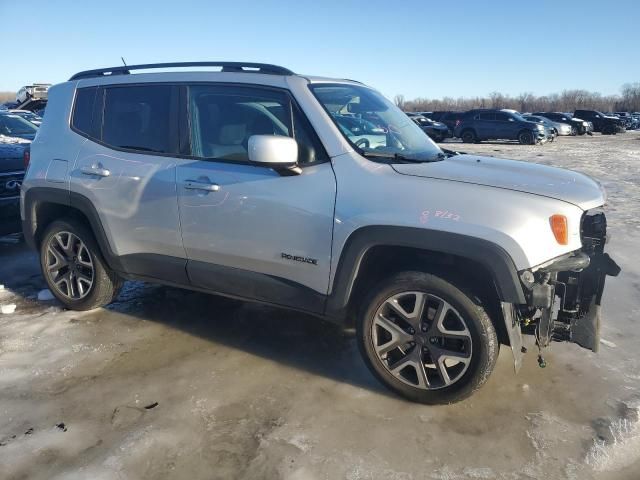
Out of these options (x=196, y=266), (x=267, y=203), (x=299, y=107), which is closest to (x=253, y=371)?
(x=196, y=266)

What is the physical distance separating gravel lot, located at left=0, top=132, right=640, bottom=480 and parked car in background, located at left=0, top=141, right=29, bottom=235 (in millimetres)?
1990

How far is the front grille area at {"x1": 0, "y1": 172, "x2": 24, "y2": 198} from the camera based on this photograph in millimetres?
5957

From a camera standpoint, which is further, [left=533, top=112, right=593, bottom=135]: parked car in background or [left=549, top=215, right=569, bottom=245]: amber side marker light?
[left=533, top=112, right=593, bottom=135]: parked car in background

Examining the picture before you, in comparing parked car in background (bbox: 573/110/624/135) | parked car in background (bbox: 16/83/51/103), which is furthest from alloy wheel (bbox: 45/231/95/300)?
parked car in background (bbox: 573/110/624/135)

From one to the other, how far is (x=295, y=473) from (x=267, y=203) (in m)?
1.57

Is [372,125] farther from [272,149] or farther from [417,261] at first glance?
[417,261]

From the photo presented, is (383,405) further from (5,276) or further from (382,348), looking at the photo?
(5,276)

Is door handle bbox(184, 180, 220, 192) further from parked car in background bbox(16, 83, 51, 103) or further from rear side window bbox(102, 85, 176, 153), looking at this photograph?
parked car in background bbox(16, 83, 51, 103)

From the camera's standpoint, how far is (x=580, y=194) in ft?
9.62

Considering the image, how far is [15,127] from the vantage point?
30.1 feet

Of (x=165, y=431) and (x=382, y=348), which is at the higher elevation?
(x=382, y=348)

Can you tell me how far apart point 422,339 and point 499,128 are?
23.5 metres

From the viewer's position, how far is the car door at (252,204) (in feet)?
10.2

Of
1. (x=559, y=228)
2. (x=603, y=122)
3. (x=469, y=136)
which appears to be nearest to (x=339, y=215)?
(x=559, y=228)
